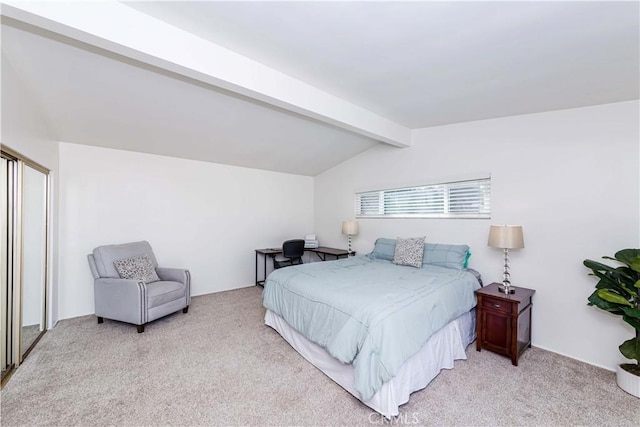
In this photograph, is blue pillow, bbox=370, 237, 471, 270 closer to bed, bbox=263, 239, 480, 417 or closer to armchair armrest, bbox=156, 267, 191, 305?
bed, bbox=263, 239, 480, 417

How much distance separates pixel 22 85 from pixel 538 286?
5.31 meters

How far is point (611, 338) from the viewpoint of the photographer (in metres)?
2.52

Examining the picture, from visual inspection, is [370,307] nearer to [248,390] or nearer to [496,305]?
[248,390]

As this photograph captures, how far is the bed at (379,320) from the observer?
1.89 meters

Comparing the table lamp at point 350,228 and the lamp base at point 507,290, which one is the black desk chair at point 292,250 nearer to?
the table lamp at point 350,228

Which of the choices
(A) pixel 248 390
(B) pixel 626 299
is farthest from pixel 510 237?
(A) pixel 248 390

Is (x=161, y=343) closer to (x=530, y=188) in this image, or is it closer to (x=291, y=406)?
(x=291, y=406)

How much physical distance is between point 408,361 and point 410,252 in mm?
1735

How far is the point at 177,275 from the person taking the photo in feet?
12.5

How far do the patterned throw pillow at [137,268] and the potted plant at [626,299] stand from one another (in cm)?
476

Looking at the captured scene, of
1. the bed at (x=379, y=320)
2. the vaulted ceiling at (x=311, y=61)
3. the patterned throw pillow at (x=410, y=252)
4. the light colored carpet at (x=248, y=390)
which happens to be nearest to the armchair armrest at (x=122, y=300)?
the light colored carpet at (x=248, y=390)

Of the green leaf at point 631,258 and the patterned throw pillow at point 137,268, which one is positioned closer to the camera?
the green leaf at point 631,258

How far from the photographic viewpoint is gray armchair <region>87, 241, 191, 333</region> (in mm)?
3164

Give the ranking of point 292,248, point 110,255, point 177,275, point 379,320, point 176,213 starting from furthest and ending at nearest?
point 292,248
point 176,213
point 177,275
point 110,255
point 379,320
